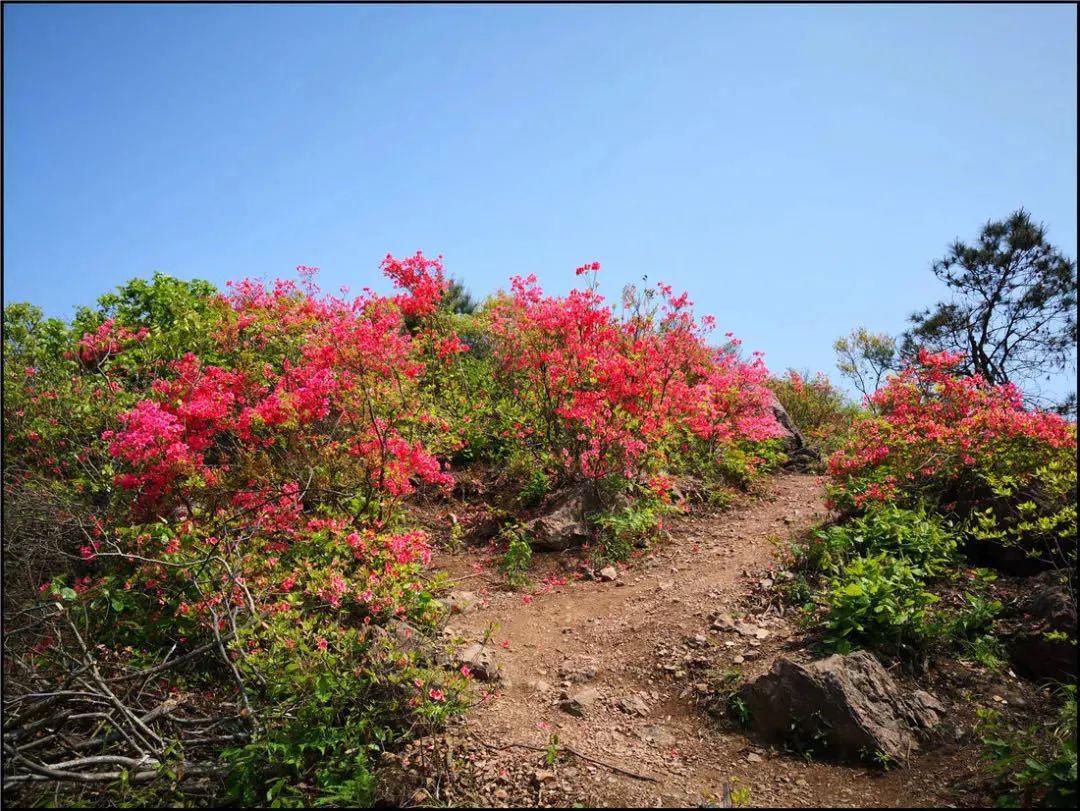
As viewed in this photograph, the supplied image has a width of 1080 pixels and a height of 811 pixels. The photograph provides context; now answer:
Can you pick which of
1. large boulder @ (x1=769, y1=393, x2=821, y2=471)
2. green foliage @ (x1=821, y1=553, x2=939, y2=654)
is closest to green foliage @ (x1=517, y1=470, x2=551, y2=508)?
green foliage @ (x1=821, y1=553, x2=939, y2=654)

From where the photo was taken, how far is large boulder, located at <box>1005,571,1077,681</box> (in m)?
4.46

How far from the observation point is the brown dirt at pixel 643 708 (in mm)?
3834

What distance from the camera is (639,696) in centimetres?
497

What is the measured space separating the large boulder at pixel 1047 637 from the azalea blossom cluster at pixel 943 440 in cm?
145

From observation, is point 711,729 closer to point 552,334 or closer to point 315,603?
point 315,603

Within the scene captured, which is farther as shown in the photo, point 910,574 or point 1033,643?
point 910,574

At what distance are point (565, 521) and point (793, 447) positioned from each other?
19.9 feet

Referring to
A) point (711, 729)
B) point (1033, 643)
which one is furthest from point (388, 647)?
point (1033, 643)

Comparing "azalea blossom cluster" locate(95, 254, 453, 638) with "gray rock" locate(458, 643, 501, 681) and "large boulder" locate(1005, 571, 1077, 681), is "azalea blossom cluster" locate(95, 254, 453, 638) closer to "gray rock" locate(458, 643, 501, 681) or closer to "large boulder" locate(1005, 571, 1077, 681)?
"gray rock" locate(458, 643, 501, 681)

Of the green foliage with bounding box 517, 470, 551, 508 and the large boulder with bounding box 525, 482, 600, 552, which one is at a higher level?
the green foliage with bounding box 517, 470, 551, 508

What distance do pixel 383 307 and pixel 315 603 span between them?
5.21m

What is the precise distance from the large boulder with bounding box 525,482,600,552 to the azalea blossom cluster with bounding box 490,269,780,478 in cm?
29

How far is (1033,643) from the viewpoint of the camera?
467 centimetres

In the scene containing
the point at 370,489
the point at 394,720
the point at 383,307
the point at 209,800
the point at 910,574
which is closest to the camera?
the point at 209,800
